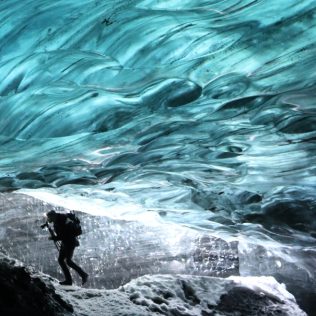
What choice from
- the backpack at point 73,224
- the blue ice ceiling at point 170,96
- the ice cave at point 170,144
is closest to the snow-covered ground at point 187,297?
the ice cave at point 170,144

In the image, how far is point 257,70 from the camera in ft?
13.9

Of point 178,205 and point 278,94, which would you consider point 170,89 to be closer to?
point 278,94

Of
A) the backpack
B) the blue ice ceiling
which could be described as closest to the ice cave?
the blue ice ceiling

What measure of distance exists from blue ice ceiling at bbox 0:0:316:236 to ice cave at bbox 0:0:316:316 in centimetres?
1

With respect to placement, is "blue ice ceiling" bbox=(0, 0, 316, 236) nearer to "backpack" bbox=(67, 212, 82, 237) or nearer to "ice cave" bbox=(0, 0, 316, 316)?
"ice cave" bbox=(0, 0, 316, 316)

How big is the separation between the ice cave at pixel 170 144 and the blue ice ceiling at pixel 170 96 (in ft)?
0.04

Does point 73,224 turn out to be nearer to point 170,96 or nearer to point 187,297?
point 170,96

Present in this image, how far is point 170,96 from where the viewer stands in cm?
455

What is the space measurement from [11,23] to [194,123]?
191cm

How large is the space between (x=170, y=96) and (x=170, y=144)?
832 mm

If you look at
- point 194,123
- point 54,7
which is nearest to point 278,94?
point 194,123

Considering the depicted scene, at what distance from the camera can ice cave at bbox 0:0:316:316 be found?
13.4ft

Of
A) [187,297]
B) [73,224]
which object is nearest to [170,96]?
[73,224]

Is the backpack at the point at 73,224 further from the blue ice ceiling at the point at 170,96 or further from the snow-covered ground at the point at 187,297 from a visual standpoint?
the blue ice ceiling at the point at 170,96
